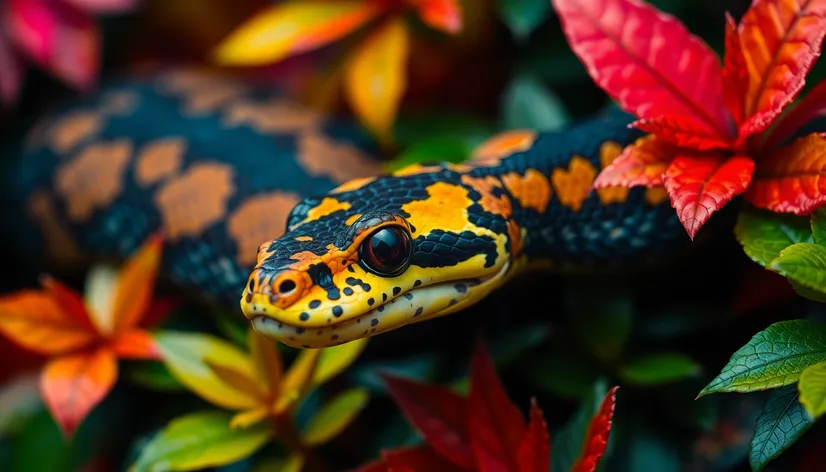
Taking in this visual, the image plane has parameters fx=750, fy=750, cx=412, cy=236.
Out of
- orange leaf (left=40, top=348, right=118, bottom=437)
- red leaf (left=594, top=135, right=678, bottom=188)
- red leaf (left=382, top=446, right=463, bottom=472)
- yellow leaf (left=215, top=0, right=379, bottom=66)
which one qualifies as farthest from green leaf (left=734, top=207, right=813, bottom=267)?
orange leaf (left=40, top=348, right=118, bottom=437)

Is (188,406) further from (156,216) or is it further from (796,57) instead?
(796,57)

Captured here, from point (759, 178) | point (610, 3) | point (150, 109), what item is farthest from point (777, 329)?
point (150, 109)

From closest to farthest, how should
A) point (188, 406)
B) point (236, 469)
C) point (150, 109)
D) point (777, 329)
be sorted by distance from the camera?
point (777, 329)
point (236, 469)
point (188, 406)
point (150, 109)

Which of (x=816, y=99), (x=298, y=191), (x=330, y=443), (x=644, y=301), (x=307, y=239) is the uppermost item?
(x=816, y=99)

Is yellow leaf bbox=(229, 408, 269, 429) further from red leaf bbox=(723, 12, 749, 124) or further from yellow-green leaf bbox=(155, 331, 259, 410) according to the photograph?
red leaf bbox=(723, 12, 749, 124)

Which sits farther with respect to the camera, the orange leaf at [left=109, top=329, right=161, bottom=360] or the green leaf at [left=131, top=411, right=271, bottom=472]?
the orange leaf at [left=109, top=329, right=161, bottom=360]
